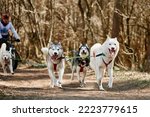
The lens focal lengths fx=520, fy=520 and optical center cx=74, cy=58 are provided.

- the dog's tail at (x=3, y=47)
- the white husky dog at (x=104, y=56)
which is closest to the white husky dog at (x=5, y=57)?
the dog's tail at (x=3, y=47)

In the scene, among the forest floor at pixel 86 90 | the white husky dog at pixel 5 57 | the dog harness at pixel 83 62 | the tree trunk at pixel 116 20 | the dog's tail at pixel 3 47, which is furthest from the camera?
the tree trunk at pixel 116 20

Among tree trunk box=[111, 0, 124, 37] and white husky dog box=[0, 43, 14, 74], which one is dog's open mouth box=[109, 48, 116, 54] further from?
tree trunk box=[111, 0, 124, 37]

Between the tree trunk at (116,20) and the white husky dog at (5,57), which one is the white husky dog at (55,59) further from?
the tree trunk at (116,20)

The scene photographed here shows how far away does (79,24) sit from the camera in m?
31.5

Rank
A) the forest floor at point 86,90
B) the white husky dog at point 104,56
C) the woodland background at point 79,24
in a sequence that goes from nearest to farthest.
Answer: the forest floor at point 86,90
the white husky dog at point 104,56
the woodland background at point 79,24

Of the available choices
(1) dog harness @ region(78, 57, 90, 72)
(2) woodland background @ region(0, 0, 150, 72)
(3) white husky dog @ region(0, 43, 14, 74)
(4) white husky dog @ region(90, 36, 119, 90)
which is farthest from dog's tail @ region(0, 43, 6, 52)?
(2) woodland background @ region(0, 0, 150, 72)

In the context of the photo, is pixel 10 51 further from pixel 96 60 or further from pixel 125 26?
pixel 125 26

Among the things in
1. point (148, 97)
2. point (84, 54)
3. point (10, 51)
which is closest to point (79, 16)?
point (10, 51)

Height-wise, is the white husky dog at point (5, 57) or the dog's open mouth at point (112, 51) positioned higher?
the dog's open mouth at point (112, 51)

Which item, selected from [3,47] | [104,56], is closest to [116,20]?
[3,47]

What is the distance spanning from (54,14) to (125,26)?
201 inches

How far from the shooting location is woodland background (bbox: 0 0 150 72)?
87.2 ft

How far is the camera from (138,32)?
29109mm

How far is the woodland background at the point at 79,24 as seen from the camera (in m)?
26.6
